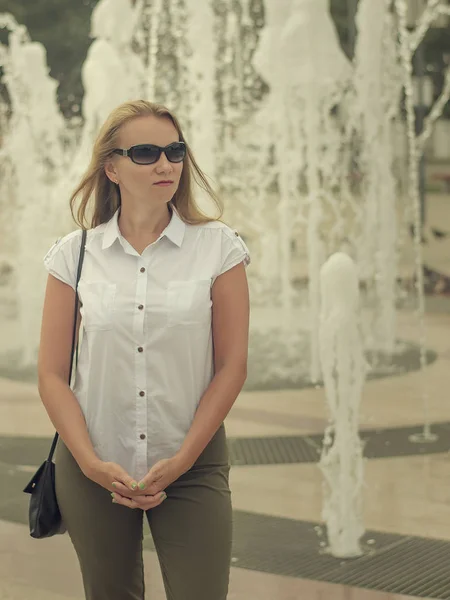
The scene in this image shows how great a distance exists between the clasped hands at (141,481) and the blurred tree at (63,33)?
43.3 feet

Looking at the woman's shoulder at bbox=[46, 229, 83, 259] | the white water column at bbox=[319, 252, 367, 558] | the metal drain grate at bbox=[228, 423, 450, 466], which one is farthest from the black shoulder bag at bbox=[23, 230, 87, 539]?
the metal drain grate at bbox=[228, 423, 450, 466]

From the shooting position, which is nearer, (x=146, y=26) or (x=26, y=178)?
(x=26, y=178)

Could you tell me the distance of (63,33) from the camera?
624 inches

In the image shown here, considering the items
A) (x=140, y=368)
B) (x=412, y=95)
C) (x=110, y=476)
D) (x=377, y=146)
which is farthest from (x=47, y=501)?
(x=412, y=95)

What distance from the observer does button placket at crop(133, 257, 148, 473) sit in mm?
2303

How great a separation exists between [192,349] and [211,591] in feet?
1.42

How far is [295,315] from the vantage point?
1050 cm

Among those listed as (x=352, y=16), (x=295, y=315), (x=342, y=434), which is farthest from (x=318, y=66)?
(x=342, y=434)

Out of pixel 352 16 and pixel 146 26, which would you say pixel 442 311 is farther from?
pixel 146 26

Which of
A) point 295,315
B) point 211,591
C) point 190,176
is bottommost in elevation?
point 295,315

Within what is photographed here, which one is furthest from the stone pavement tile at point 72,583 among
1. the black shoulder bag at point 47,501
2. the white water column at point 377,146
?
the white water column at point 377,146

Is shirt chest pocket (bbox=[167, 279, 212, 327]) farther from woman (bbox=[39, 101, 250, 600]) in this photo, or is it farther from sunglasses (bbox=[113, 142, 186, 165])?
sunglasses (bbox=[113, 142, 186, 165])

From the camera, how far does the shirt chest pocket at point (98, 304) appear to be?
2.32 metres

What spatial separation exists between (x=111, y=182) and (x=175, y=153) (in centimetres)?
19
